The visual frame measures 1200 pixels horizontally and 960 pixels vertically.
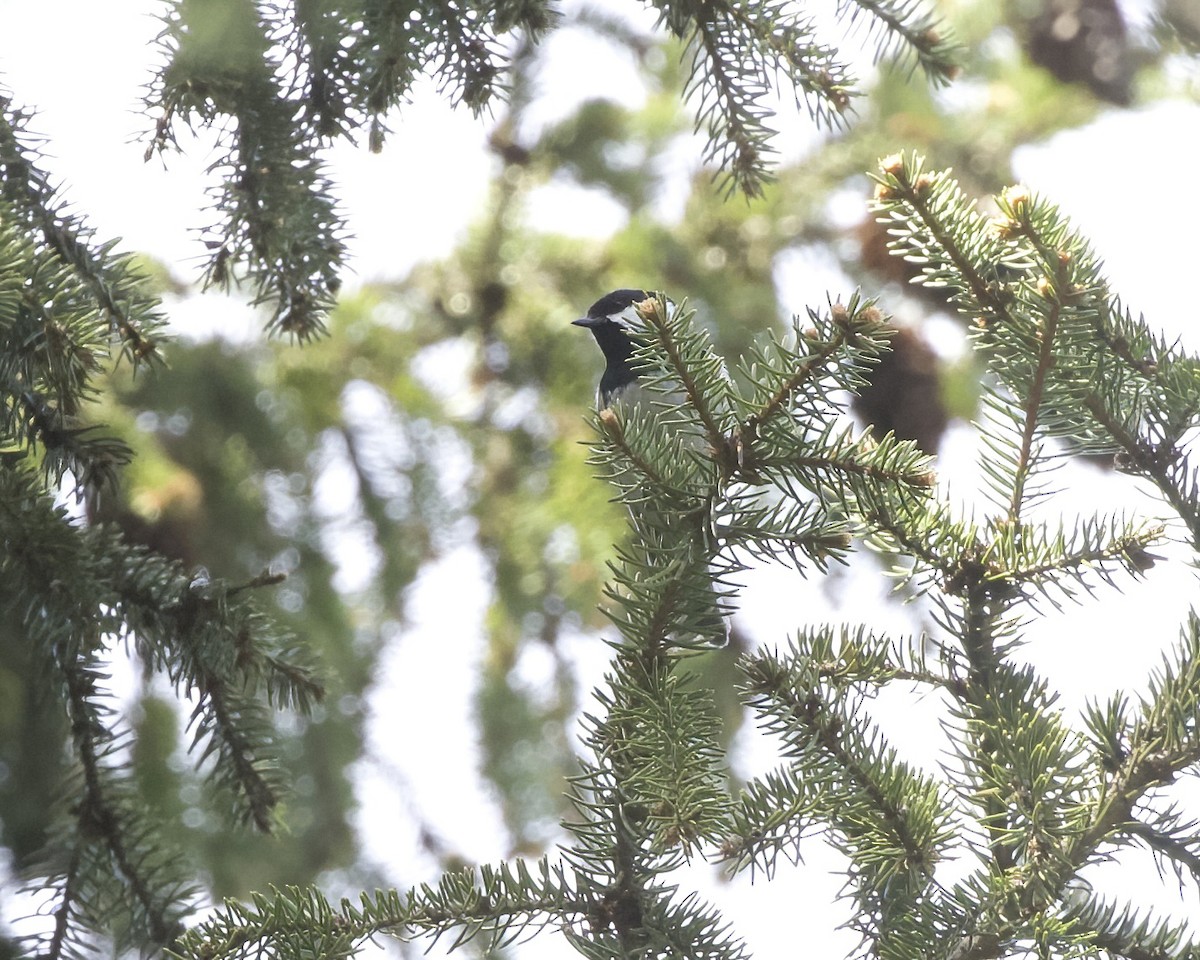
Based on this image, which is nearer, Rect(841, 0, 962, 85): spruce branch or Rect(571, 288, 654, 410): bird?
Rect(841, 0, 962, 85): spruce branch

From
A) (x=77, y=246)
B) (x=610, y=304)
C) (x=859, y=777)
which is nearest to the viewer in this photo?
(x=859, y=777)

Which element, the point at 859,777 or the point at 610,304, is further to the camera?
the point at 610,304

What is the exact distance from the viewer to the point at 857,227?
10.6ft

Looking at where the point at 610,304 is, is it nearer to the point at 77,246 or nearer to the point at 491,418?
the point at 491,418

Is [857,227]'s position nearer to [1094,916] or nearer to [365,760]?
[365,760]

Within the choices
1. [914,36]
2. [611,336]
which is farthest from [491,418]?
[914,36]

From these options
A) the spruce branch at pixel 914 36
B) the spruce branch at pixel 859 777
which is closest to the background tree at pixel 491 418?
the spruce branch at pixel 914 36

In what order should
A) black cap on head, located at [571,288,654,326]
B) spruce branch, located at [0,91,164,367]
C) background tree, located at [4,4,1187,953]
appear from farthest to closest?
black cap on head, located at [571,288,654,326] → background tree, located at [4,4,1187,953] → spruce branch, located at [0,91,164,367]

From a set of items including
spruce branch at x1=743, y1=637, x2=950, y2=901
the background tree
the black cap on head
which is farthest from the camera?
the black cap on head

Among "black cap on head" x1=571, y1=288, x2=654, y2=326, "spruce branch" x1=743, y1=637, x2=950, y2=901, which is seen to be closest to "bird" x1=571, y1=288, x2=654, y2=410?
"black cap on head" x1=571, y1=288, x2=654, y2=326

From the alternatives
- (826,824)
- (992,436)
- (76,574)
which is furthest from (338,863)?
(992,436)

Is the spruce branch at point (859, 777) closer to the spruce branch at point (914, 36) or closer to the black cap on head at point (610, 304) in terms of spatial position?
the spruce branch at point (914, 36)

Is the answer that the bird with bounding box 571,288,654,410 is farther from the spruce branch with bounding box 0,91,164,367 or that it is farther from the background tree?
the spruce branch with bounding box 0,91,164,367

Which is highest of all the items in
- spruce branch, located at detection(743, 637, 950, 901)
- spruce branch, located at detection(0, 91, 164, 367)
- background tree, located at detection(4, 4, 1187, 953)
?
background tree, located at detection(4, 4, 1187, 953)
